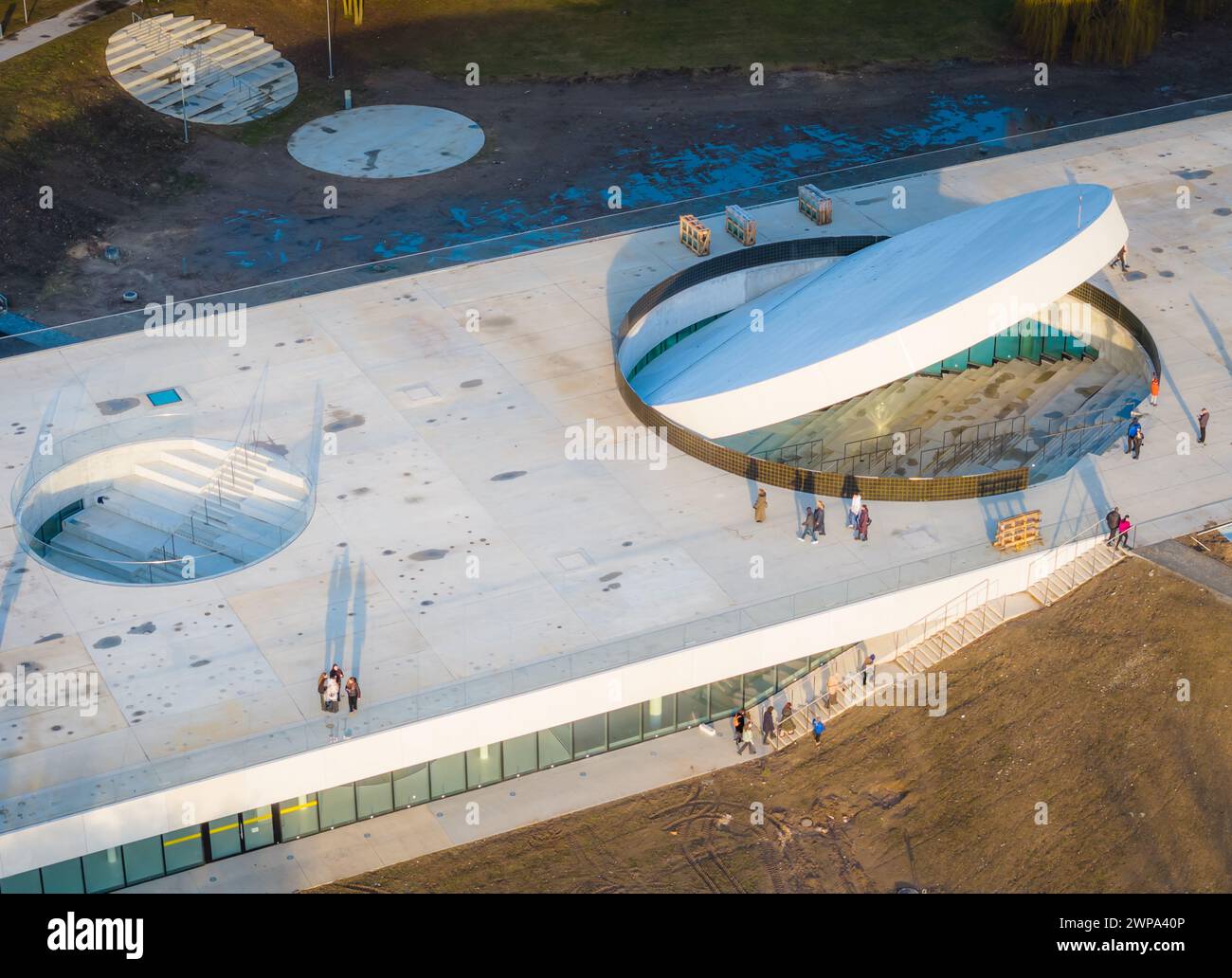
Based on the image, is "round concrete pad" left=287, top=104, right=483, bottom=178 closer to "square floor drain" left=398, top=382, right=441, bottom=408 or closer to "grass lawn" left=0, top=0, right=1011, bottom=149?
"grass lawn" left=0, top=0, right=1011, bottom=149

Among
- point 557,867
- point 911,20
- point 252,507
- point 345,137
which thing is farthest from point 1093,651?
point 911,20

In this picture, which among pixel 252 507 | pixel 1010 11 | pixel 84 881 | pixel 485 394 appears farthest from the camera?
pixel 1010 11

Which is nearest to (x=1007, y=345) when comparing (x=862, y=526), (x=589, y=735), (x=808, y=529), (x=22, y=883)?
(x=862, y=526)

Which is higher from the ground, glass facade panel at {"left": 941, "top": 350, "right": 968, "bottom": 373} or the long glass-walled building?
glass facade panel at {"left": 941, "top": 350, "right": 968, "bottom": 373}

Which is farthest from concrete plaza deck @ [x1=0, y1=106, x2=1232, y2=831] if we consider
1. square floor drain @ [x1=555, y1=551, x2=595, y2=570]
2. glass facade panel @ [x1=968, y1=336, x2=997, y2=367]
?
glass facade panel @ [x1=968, y1=336, x2=997, y2=367]

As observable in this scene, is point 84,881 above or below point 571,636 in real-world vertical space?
below

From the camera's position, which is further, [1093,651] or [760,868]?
[1093,651]

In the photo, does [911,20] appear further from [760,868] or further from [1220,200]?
[760,868]

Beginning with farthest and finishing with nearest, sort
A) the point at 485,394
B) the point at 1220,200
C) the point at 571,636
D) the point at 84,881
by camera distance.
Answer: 1. the point at 1220,200
2. the point at 485,394
3. the point at 571,636
4. the point at 84,881
